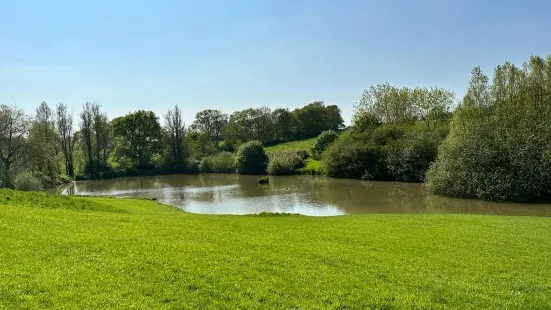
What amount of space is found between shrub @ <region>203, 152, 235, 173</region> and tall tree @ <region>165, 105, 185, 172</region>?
668 centimetres

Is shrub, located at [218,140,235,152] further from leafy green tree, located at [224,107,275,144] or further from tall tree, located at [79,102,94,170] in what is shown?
tall tree, located at [79,102,94,170]

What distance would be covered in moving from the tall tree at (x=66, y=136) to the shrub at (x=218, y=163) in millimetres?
29729

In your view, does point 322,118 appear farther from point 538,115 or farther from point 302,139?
point 538,115

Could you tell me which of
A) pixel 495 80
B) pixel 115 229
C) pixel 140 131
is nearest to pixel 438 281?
pixel 115 229

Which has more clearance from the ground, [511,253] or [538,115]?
[538,115]

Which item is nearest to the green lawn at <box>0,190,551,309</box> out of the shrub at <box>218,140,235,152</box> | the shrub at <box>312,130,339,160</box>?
the shrub at <box>312,130,339,160</box>

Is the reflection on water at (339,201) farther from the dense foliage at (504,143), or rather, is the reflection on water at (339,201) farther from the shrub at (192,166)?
the shrub at (192,166)

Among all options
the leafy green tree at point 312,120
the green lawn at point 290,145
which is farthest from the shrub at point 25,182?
the leafy green tree at point 312,120

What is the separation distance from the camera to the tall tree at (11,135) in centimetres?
5109

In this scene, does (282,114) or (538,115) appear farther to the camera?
(282,114)

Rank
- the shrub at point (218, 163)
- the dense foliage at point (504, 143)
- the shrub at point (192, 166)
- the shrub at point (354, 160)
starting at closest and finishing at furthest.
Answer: the dense foliage at point (504, 143)
the shrub at point (354, 160)
the shrub at point (218, 163)
the shrub at point (192, 166)

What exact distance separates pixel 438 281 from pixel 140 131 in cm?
9933

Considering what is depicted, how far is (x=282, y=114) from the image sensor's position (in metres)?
122

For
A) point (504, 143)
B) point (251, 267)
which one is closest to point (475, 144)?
point (504, 143)
